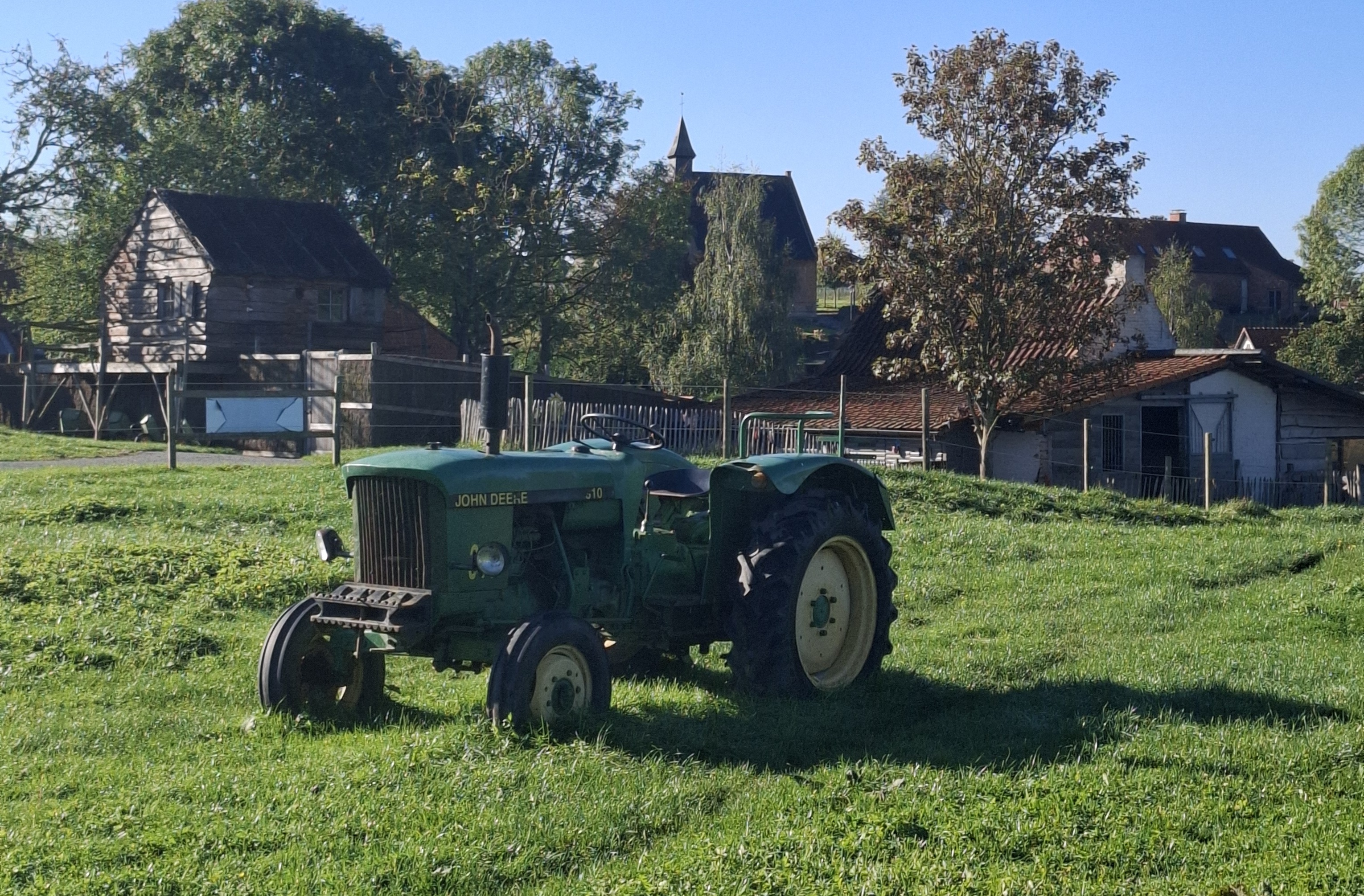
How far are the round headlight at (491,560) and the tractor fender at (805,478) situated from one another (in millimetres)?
1428

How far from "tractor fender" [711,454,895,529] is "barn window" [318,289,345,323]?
33696 mm

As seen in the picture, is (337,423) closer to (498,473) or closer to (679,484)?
(679,484)

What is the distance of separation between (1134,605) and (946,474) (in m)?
8.64

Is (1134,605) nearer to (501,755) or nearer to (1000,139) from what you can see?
(501,755)

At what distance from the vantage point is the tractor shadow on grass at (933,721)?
6.57 m

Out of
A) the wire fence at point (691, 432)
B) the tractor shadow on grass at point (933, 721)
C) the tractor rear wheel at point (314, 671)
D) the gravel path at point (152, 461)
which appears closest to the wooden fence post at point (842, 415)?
the wire fence at point (691, 432)

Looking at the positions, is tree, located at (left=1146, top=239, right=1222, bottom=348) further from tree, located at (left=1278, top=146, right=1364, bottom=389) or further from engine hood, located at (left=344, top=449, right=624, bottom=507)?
engine hood, located at (left=344, top=449, right=624, bottom=507)

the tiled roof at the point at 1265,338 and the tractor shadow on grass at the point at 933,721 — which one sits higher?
the tiled roof at the point at 1265,338

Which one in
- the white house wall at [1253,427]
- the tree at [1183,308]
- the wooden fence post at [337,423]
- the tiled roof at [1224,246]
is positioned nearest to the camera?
the wooden fence post at [337,423]

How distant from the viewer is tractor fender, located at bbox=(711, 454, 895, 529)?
7855 millimetres

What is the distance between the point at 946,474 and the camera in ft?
64.3

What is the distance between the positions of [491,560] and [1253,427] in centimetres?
2715

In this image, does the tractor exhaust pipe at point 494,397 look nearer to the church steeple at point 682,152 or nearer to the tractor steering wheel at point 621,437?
the tractor steering wheel at point 621,437

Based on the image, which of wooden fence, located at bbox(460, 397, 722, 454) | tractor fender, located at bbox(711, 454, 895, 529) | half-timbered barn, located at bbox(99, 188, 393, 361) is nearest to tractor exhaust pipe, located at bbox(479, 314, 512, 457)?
tractor fender, located at bbox(711, 454, 895, 529)
